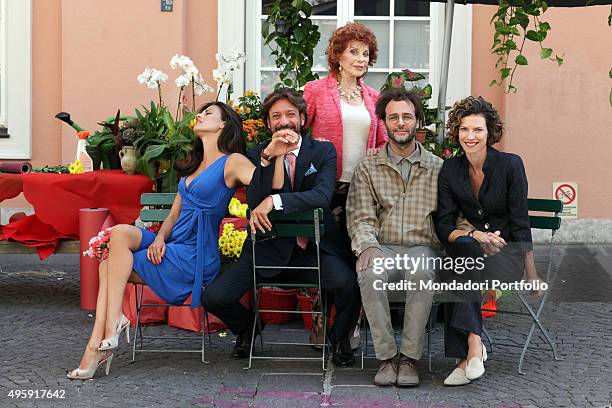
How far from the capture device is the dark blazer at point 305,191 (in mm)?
5801

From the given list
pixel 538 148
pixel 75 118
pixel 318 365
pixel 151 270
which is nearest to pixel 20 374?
pixel 151 270

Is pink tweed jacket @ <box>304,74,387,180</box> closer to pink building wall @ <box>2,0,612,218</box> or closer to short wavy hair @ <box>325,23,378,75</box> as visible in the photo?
short wavy hair @ <box>325,23,378,75</box>

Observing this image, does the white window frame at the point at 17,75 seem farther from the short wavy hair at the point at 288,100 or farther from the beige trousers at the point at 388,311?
the beige trousers at the point at 388,311

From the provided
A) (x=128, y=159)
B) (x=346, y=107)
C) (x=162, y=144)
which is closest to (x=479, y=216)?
(x=346, y=107)

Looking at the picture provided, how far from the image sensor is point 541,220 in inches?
242

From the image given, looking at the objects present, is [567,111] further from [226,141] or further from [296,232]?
[296,232]

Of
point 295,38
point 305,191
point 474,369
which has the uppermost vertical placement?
point 295,38

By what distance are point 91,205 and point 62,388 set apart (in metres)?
2.29

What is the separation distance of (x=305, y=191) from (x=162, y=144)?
1.77 metres

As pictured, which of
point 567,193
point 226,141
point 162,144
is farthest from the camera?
point 567,193

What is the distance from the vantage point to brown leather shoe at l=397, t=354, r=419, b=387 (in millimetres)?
5496

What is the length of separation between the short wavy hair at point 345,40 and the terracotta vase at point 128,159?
5.71 feet

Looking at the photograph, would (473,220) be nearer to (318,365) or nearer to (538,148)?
(318,365)

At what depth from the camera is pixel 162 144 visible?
726cm
